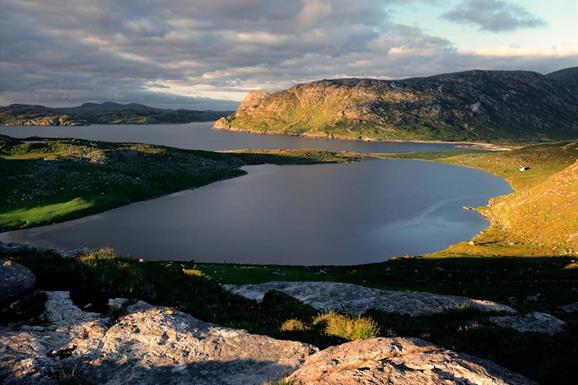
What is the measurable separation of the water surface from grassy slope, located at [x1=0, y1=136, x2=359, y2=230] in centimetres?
670

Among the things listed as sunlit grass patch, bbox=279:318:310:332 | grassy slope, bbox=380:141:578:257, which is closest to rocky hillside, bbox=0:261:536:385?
sunlit grass patch, bbox=279:318:310:332

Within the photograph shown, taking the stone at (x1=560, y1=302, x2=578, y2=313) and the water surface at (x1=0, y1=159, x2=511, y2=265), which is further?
the water surface at (x1=0, y1=159, x2=511, y2=265)

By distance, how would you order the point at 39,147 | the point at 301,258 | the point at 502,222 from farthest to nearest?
the point at 39,147 → the point at 502,222 → the point at 301,258

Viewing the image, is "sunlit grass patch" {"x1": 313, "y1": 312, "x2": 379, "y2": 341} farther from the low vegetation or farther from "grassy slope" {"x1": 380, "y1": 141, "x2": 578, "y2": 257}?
"grassy slope" {"x1": 380, "y1": 141, "x2": 578, "y2": 257}

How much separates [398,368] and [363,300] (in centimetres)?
2264

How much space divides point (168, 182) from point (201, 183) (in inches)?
521

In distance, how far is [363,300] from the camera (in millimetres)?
34469

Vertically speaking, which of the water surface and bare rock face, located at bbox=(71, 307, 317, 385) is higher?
bare rock face, located at bbox=(71, 307, 317, 385)

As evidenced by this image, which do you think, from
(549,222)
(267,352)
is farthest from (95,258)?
(549,222)

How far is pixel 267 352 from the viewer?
1497cm

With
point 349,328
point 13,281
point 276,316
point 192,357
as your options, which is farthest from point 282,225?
point 192,357

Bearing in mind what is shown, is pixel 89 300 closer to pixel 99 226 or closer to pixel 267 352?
pixel 267 352

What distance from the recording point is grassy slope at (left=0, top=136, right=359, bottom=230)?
4392 inches

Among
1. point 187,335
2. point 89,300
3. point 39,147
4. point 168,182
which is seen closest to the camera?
point 187,335
